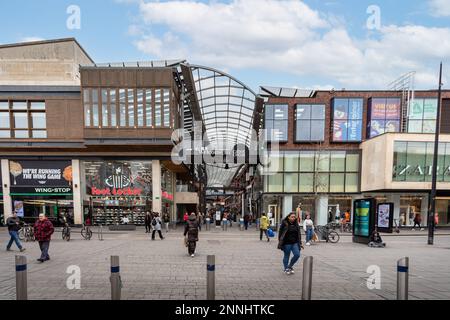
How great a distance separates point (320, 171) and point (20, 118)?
2787 cm

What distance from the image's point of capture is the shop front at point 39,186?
21.1 meters

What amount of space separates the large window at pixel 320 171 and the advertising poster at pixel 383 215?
1034 cm

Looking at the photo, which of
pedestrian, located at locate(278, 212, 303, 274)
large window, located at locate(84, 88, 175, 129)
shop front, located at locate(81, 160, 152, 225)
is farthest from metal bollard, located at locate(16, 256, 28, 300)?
shop front, located at locate(81, 160, 152, 225)

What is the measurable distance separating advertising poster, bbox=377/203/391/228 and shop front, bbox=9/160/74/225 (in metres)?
23.6

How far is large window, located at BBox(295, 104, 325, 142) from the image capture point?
82.3ft

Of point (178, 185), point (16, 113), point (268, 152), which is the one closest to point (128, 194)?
point (178, 185)

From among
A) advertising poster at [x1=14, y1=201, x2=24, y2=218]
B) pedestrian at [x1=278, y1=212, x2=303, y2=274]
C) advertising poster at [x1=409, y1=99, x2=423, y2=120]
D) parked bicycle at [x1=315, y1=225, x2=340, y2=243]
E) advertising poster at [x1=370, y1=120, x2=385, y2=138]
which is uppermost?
advertising poster at [x1=409, y1=99, x2=423, y2=120]

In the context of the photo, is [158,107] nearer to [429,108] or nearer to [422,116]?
[422,116]

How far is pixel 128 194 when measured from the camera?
21.6 m

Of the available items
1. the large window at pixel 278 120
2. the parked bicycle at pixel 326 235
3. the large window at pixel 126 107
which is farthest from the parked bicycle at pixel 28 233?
the large window at pixel 278 120

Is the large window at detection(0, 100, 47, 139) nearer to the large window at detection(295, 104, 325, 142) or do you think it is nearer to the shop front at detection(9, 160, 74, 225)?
the shop front at detection(9, 160, 74, 225)

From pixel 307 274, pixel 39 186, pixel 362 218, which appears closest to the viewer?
pixel 307 274

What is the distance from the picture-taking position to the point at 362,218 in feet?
42.3

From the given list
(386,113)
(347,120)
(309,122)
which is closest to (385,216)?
(309,122)
